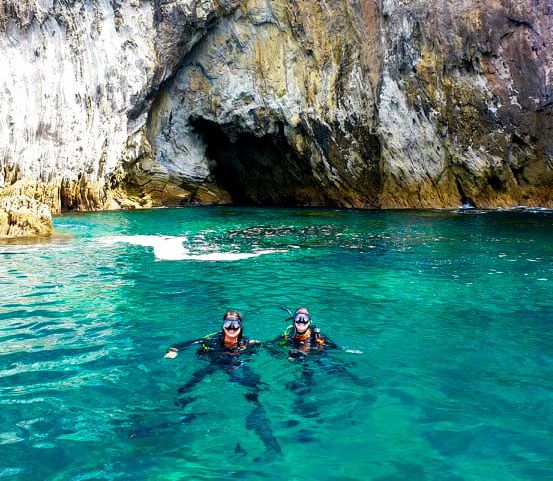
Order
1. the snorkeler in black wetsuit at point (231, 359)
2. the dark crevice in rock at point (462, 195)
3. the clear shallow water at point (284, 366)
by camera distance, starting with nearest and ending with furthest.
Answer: the clear shallow water at point (284, 366), the snorkeler in black wetsuit at point (231, 359), the dark crevice in rock at point (462, 195)

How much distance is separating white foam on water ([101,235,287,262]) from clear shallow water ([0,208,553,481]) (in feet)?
0.38

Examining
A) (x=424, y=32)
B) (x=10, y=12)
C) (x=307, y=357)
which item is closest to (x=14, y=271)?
(x=307, y=357)

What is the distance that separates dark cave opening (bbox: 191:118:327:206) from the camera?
3562cm

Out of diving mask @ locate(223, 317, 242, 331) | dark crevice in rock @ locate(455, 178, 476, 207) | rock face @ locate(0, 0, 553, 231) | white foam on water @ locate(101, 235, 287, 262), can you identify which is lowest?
diving mask @ locate(223, 317, 242, 331)

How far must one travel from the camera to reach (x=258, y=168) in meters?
37.7

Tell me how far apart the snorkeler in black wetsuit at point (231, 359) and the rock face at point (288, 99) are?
23.3 meters

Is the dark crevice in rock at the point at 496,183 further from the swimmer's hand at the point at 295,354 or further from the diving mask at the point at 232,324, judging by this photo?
the diving mask at the point at 232,324

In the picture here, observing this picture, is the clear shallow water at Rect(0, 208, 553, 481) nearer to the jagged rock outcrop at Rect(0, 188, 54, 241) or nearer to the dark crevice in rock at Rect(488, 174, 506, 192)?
the jagged rock outcrop at Rect(0, 188, 54, 241)

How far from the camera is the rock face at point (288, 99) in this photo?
97.5 feet

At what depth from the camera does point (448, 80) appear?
31047mm

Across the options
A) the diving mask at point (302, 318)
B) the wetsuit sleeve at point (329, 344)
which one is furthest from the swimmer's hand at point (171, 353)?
the wetsuit sleeve at point (329, 344)

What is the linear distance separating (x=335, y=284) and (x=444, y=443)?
7.37 m

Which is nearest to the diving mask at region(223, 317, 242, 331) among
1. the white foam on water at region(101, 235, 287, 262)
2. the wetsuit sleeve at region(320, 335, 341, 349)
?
the wetsuit sleeve at region(320, 335, 341, 349)

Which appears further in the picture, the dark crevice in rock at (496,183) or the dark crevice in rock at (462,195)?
the dark crevice in rock at (462,195)
